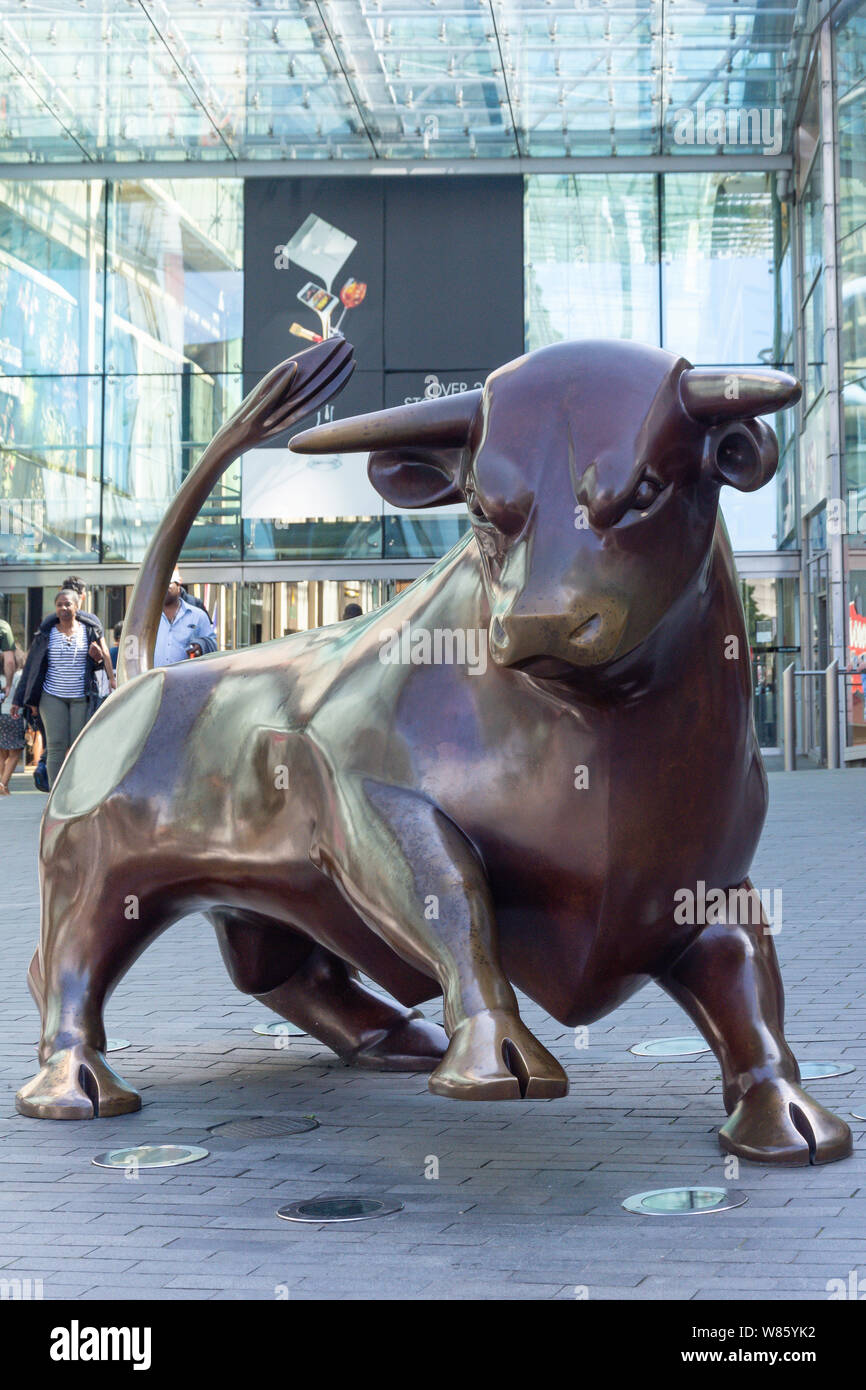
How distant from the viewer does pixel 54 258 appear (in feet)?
75.2

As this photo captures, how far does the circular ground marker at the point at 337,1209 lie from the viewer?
3121mm

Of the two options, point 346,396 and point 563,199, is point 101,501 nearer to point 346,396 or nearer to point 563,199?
point 346,396

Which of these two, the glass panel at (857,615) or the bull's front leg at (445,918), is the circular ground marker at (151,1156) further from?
the glass panel at (857,615)

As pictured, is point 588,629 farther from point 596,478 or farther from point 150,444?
point 150,444

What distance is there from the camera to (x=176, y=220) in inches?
897

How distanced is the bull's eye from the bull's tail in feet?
5.25

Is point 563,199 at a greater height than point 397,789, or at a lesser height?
greater

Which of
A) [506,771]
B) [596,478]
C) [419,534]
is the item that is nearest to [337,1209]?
[506,771]

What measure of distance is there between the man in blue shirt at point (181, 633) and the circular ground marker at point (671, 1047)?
221 inches

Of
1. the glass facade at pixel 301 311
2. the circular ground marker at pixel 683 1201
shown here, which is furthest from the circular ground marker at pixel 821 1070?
the glass facade at pixel 301 311

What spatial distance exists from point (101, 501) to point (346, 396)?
3.71m

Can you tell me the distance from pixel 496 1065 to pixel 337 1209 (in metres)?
0.63

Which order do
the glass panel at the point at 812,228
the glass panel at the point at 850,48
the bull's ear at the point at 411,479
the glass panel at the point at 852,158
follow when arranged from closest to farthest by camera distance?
the bull's ear at the point at 411,479 → the glass panel at the point at 850,48 → the glass panel at the point at 852,158 → the glass panel at the point at 812,228
